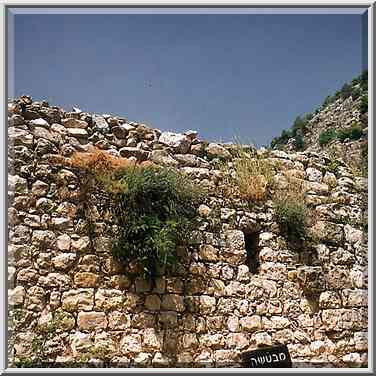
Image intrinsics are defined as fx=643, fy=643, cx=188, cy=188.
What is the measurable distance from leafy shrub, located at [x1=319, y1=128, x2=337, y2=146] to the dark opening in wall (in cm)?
238

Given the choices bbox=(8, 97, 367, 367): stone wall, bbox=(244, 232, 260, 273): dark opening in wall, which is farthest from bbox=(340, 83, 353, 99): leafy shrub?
bbox=(244, 232, 260, 273): dark opening in wall

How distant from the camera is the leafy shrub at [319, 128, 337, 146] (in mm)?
8859

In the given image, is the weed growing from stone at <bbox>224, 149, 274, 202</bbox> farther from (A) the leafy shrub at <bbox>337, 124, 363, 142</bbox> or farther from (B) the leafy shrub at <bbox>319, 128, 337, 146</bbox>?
(B) the leafy shrub at <bbox>319, 128, 337, 146</bbox>

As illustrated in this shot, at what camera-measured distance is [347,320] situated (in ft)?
23.3

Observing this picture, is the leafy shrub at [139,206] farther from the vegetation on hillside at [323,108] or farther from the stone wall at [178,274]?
the vegetation on hillside at [323,108]

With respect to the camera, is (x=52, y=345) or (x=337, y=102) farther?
(x=337, y=102)

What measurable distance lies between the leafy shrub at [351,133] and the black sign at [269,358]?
2.48 m

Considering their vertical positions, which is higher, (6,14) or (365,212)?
(6,14)

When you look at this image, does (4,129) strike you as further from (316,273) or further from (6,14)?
(316,273)

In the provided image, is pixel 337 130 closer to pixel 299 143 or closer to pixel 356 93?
pixel 299 143

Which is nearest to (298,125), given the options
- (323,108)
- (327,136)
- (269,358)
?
(323,108)

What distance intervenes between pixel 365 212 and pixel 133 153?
2825 millimetres

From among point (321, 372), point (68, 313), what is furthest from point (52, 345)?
point (321, 372)

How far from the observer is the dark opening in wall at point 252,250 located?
703cm
